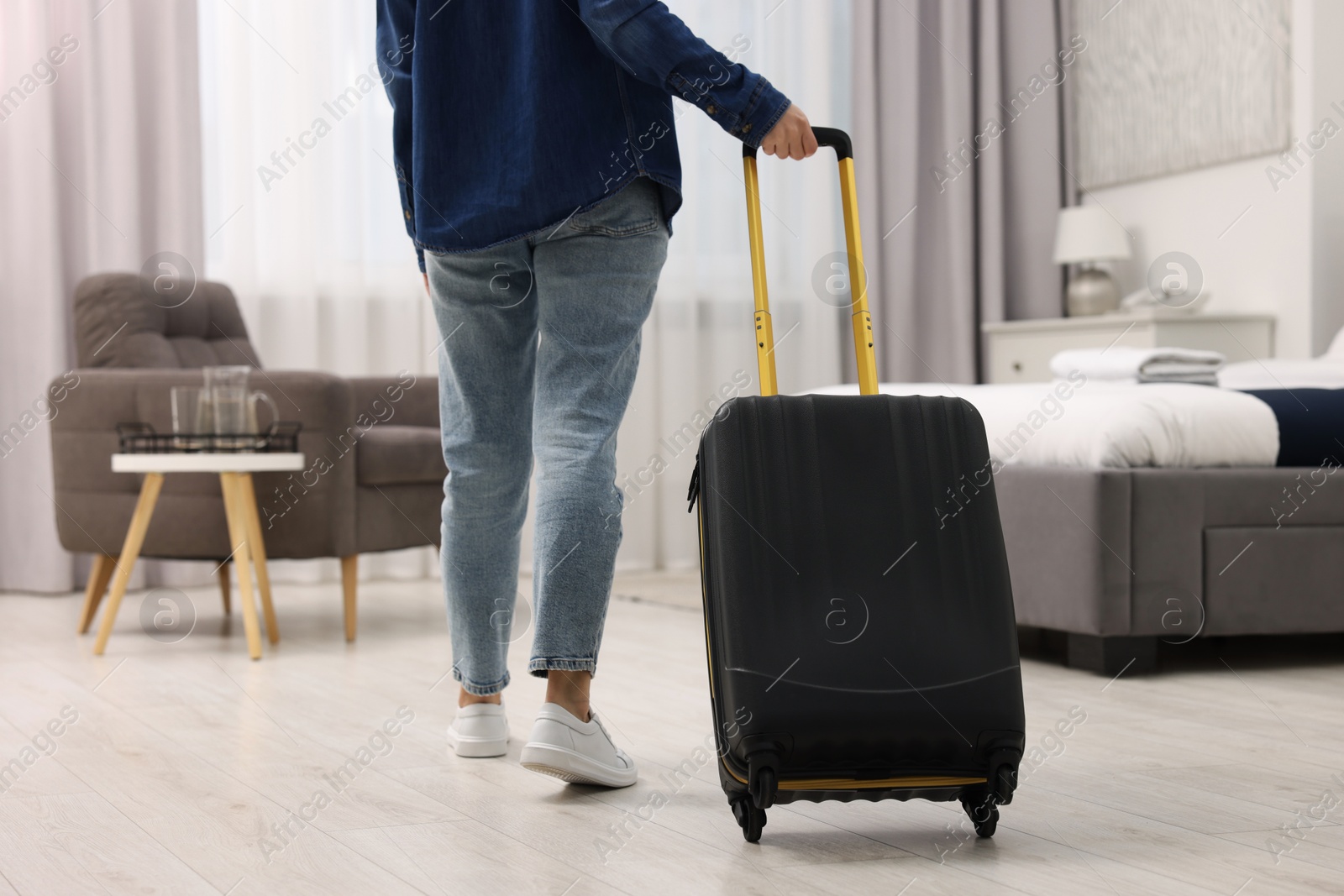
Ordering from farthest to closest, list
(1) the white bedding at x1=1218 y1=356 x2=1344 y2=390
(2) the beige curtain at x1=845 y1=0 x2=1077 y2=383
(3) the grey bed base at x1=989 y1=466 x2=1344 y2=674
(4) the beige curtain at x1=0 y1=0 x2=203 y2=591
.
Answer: (2) the beige curtain at x1=845 y1=0 x2=1077 y2=383 < (4) the beige curtain at x1=0 y1=0 x2=203 y2=591 < (1) the white bedding at x1=1218 y1=356 x2=1344 y2=390 < (3) the grey bed base at x1=989 y1=466 x2=1344 y2=674

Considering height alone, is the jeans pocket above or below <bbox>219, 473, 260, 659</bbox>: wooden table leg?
above

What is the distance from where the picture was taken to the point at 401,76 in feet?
5.08

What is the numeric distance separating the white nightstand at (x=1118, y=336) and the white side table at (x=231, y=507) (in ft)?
7.79

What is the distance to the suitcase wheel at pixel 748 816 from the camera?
1247mm

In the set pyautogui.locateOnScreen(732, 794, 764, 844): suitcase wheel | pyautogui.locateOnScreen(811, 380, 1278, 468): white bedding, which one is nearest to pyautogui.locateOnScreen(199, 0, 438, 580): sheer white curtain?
pyautogui.locateOnScreen(811, 380, 1278, 468): white bedding

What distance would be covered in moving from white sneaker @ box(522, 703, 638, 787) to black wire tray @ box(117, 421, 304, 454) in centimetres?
138

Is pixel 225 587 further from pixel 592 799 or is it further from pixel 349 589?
pixel 592 799

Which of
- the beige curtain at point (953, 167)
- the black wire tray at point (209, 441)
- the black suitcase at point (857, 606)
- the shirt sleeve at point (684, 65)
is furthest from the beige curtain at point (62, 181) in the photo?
the black suitcase at point (857, 606)

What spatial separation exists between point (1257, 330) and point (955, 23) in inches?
55.8

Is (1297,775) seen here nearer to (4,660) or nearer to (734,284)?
(4,660)

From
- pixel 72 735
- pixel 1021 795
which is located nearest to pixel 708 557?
pixel 1021 795

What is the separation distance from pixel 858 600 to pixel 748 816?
0.23m

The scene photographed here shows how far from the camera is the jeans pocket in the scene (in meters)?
1.41

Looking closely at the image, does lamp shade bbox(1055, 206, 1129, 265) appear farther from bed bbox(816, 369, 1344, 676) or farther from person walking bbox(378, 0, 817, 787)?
person walking bbox(378, 0, 817, 787)
